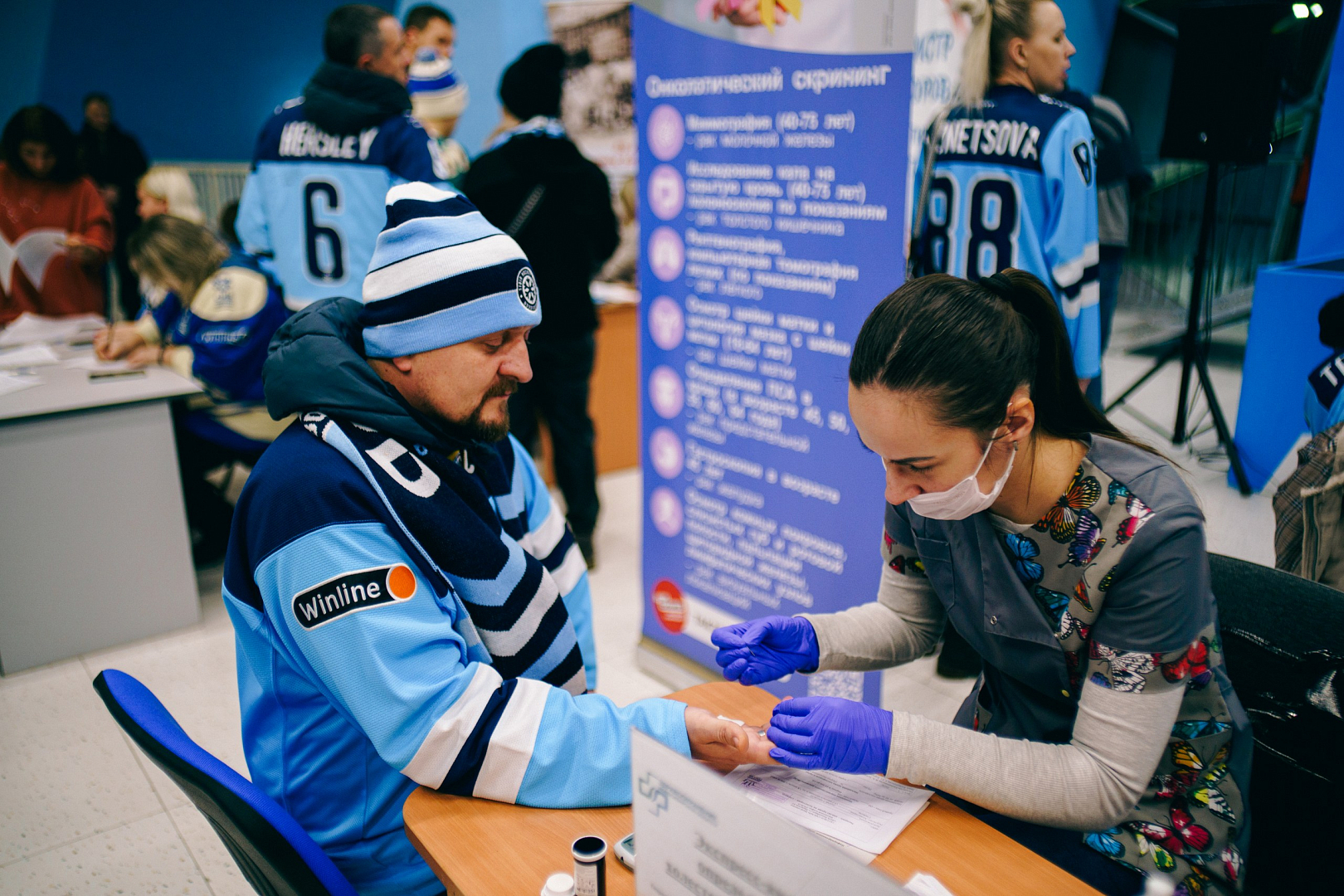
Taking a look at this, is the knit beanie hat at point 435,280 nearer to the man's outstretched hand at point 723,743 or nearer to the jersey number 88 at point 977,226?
the man's outstretched hand at point 723,743

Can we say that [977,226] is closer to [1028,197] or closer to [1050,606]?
[1028,197]

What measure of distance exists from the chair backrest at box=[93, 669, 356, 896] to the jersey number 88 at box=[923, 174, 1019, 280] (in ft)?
5.49

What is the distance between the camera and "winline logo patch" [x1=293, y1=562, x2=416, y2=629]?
105cm

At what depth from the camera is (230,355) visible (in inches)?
121

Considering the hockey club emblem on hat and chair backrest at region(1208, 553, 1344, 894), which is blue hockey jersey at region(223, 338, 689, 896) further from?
chair backrest at region(1208, 553, 1344, 894)

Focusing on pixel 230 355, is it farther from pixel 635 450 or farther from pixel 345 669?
pixel 345 669

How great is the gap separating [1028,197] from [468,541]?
1565 millimetres

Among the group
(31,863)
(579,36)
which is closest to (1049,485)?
(31,863)

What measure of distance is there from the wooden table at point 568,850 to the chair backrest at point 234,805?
13 centimetres

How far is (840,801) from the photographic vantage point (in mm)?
1047

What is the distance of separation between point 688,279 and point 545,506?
0.99 m

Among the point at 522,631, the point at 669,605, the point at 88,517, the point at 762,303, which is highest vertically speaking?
the point at 762,303

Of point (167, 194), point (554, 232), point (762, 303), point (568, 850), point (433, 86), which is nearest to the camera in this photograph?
point (568, 850)

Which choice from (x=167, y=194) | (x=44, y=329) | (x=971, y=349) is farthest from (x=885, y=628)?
(x=44, y=329)
